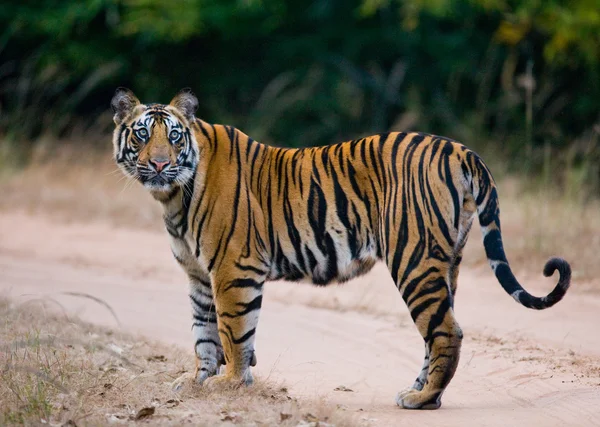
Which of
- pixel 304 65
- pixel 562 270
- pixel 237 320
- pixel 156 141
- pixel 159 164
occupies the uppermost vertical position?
pixel 304 65

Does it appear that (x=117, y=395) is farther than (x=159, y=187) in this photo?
No

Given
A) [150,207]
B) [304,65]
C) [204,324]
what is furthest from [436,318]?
[304,65]

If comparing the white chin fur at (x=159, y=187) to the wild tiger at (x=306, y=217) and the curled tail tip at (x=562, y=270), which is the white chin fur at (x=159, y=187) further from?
the curled tail tip at (x=562, y=270)

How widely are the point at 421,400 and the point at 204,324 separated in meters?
1.40

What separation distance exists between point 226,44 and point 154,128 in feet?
40.4

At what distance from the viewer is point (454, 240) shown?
513 cm

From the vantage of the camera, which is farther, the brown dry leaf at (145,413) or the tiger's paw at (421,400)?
the tiger's paw at (421,400)

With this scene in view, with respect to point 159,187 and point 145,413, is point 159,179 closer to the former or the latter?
point 159,187

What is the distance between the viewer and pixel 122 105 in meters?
5.64

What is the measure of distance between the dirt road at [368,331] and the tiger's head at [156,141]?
1.45m

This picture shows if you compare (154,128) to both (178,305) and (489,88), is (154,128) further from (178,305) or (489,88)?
(489,88)

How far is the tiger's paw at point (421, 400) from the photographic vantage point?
517cm

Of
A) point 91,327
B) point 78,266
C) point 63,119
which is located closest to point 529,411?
point 91,327

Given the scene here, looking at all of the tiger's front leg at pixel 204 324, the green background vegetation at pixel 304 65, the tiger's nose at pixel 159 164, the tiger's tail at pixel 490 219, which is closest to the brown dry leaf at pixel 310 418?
the tiger's front leg at pixel 204 324
